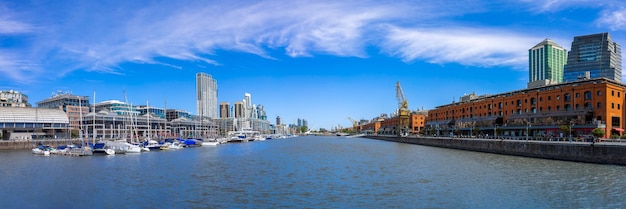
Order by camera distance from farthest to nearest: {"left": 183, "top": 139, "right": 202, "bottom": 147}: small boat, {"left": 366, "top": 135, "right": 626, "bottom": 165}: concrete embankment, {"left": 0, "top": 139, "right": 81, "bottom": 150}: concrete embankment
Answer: {"left": 183, "top": 139, "right": 202, "bottom": 147}: small boat
{"left": 0, "top": 139, "right": 81, "bottom": 150}: concrete embankment
{"left": 366, "top": 135, "right": 626, "bottom": 165}: concrete embankment

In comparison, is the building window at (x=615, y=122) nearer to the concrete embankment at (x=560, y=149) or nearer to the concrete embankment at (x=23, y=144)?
the concrete embankment at (x=560, y=149)

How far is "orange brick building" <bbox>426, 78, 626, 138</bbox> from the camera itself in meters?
74.9

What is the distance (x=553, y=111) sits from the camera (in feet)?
287

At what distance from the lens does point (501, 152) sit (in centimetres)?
7556

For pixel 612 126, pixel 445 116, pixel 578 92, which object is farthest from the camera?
pixel 445 116

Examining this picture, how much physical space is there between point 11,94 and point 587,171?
23101 centimetres

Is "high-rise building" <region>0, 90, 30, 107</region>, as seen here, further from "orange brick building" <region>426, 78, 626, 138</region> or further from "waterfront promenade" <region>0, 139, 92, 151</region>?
"orange brick building" <region>426, 78, 626, 138</region>

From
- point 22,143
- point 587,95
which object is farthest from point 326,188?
point 22,143

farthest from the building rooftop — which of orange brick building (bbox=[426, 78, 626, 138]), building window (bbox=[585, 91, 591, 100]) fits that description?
building window (bbox=[585, 91, 591, 100])

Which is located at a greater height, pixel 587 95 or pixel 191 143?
pixel 587 95

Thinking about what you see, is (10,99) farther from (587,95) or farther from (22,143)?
(587,95)

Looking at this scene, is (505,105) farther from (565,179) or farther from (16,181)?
(16,181)

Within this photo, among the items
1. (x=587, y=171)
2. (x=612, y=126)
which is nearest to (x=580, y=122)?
(x=612, y=126)

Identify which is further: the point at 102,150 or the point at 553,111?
the point at 553,111
